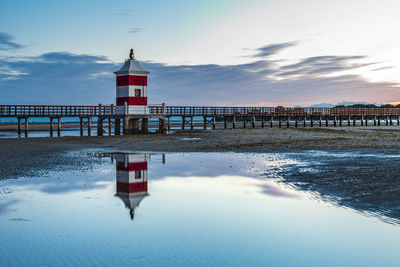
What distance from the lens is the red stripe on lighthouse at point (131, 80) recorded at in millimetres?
30547

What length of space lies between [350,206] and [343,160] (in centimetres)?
690

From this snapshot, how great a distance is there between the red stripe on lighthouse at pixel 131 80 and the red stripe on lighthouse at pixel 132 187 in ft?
71.1

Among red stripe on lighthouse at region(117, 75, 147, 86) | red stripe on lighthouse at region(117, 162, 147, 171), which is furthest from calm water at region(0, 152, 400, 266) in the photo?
red stripe on lighthouse at region(117, 75, 147, 86)

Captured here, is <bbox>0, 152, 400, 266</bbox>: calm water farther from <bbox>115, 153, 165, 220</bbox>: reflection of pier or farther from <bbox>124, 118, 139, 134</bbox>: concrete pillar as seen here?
<bbox>124, 118, 139, 134</bbox>: concrete pillar

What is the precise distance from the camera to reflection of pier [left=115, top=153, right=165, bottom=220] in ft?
26.6

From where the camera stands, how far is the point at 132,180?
34.2 feet

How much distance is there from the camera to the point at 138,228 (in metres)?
6.07

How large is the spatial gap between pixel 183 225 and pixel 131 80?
84.0 feet

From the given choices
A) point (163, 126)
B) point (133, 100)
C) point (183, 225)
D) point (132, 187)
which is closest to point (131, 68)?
point (133, 100)

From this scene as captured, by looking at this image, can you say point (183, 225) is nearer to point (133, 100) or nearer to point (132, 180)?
point (132, 180)

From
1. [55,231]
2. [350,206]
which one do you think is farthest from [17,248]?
[350,206]

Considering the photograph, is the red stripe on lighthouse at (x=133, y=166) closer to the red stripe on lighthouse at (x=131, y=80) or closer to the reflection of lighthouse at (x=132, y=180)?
the reflection of lighthouse at (x=132, y=180)

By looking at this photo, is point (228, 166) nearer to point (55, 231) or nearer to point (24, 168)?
point (24, 168)

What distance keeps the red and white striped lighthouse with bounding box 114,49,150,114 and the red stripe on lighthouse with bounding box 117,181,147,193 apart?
21621mm
